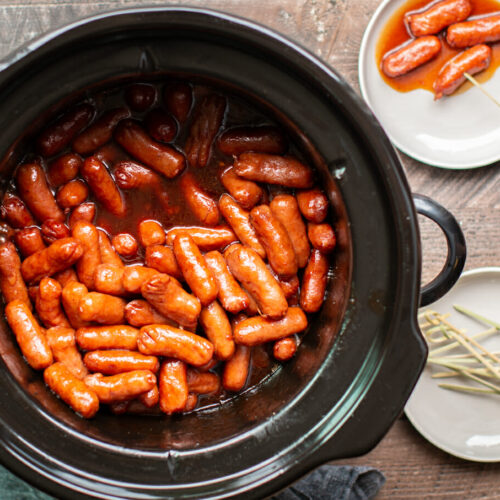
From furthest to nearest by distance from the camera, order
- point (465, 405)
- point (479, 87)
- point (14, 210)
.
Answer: point (465, 405) < point (479, 87) < point (14, 210)

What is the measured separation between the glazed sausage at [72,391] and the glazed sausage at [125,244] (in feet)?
1.17

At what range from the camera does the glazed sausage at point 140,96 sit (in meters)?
1.70

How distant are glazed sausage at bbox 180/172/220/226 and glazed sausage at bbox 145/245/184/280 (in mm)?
138

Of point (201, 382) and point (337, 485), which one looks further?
point (337, 485)

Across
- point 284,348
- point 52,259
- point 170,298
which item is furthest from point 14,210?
point 284,348

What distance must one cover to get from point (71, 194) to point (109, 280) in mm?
262

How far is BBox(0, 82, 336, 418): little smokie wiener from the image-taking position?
66.7 inches

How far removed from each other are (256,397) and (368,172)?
0.73m

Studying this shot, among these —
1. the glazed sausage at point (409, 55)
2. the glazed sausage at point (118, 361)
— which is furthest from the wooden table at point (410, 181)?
the glazed sausage at point (118, 361)

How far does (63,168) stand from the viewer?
Result: 1747 millimetres

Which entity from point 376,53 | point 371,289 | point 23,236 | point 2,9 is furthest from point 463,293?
point 2,9

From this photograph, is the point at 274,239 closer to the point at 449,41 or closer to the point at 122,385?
the point at 122,385

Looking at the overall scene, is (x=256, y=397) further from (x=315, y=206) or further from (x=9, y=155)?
(x=9, y=155)

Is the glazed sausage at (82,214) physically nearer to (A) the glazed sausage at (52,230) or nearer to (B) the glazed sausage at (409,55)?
(A) the glazed sausage at (52,230)
